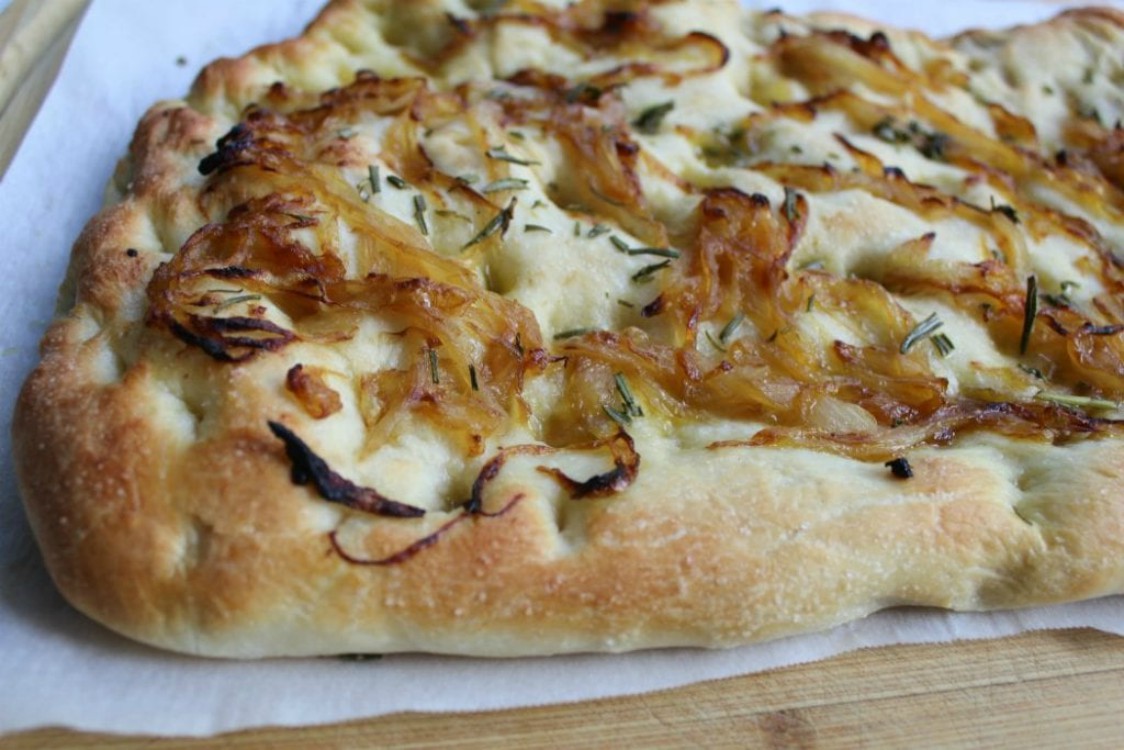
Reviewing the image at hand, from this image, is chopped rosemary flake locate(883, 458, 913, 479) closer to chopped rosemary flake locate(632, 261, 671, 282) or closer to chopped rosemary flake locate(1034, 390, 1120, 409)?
chopped rosemary flake locate(1034, 390, 1120, 409)

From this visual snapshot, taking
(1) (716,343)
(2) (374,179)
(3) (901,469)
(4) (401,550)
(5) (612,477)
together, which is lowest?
(3) (901,469)

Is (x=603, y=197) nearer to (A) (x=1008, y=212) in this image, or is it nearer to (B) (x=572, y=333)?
(B) (x=572, y=333)

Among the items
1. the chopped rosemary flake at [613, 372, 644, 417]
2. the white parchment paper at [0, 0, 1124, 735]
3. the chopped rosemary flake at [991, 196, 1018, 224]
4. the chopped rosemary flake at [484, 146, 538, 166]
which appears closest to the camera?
the white parchment paper at [0, 0, 1124, 735]

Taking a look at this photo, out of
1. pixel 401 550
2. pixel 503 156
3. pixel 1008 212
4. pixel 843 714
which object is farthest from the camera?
pixel 1008 212

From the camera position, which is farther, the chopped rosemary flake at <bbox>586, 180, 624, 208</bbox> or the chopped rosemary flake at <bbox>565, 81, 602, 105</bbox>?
the chopped rosemary flake at <bbox>565, 81, 602, 105</bbox>

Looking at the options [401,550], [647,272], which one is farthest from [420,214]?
[401,550]

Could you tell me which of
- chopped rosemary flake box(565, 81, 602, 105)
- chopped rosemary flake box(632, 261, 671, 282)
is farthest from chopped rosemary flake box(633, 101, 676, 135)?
chopped rosemary flake box(632, 261, 671, 282)
